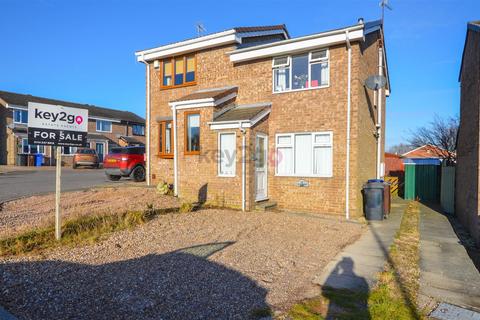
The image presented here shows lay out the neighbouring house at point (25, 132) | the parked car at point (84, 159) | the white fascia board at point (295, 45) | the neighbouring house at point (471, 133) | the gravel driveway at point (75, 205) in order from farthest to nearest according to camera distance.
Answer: the neighbouring house at point (25, 132) < the parked car at point (84, 159) < the white fascia board at point (295, 45) < the neighbouring house at point (471, 133) < the gravel driveway at point (75, 205)

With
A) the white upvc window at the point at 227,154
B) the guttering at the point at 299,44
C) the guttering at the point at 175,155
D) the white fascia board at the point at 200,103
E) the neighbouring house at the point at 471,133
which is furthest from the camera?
the guttering at the point at 175,155

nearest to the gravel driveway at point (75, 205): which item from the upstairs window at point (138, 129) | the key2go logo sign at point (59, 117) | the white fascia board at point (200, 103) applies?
the key2go logo sign at point (59, 117)

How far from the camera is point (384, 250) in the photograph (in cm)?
695

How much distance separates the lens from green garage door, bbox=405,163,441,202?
663 inches

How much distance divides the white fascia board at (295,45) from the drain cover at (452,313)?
323 inches

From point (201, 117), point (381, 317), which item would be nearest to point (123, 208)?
point (201, 117)

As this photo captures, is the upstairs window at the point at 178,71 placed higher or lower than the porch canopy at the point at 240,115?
higher

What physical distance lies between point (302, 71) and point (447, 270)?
25.6 ft

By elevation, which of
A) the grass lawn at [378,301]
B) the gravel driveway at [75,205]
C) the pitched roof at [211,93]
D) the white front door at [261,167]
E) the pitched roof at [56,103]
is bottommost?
the grass lawn at [378,301]

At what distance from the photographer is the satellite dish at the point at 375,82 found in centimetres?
1080

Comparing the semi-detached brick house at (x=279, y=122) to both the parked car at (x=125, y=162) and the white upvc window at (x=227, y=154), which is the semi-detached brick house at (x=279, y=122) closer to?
the white upvc window at (x=227, y=154)

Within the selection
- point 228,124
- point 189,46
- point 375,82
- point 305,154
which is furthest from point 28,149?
point 375,82

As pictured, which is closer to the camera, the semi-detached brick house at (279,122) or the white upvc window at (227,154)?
the semi-detached brick house at (279,122)

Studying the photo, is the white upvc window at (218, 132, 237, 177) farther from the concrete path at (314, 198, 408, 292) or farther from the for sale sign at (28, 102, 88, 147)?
Answer: the for sale sign at (28, 102, 88, 147)
